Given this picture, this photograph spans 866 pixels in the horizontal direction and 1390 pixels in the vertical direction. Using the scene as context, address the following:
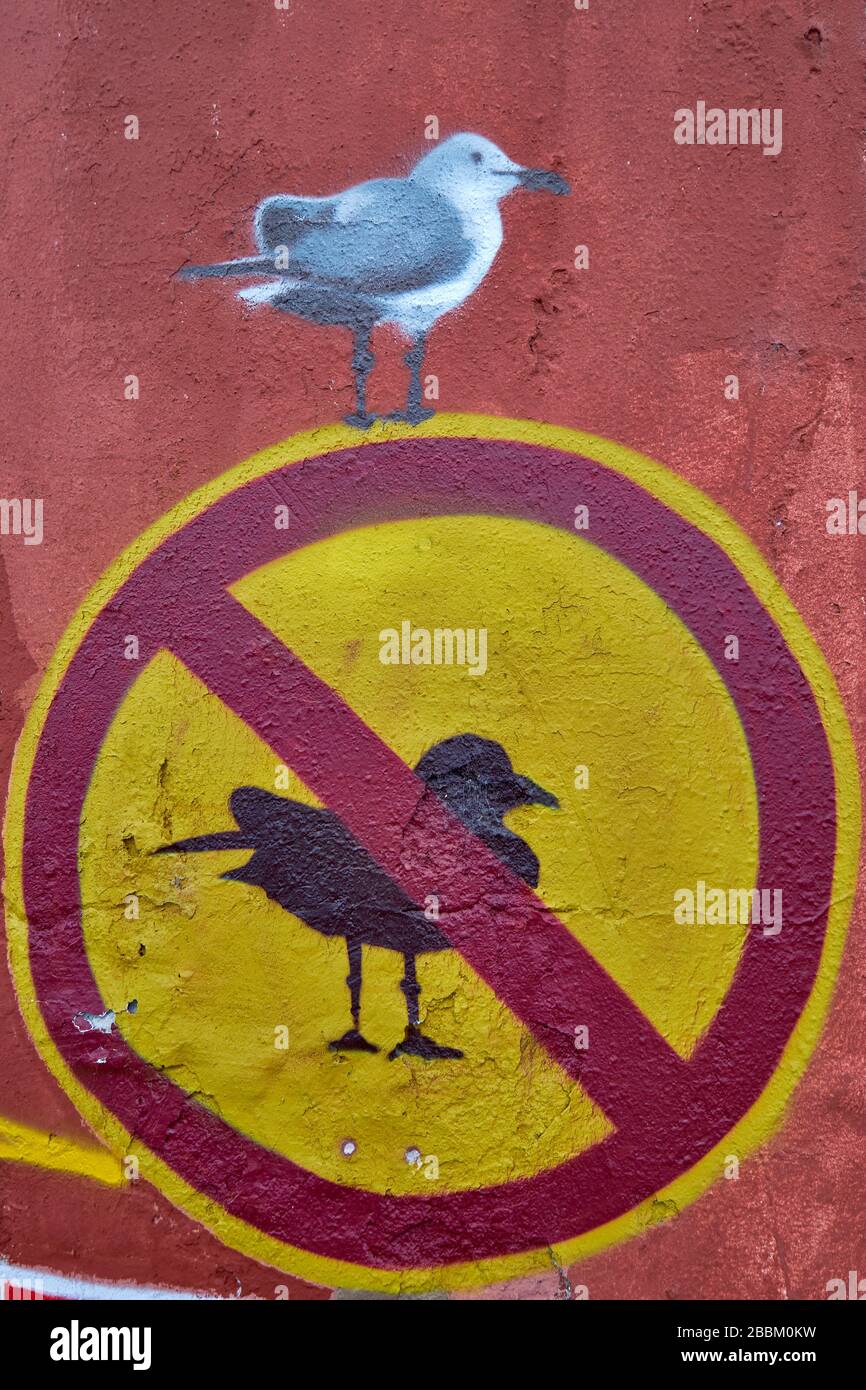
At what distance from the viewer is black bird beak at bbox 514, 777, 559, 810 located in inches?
139

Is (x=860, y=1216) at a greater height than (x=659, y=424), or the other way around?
(x=659, y=424)

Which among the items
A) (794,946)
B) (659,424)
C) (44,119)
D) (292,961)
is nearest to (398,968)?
(292,961)

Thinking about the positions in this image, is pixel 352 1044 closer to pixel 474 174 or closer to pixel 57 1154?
pixel 57 1154

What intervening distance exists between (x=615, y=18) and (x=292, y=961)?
3.96 m

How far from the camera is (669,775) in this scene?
3541 millimetres

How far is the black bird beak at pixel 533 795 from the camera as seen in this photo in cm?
353

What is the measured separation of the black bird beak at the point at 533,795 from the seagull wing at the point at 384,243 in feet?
6.69

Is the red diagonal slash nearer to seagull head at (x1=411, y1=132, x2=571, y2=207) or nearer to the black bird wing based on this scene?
the black bird wing

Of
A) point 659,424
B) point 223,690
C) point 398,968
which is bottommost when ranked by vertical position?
point 398,968

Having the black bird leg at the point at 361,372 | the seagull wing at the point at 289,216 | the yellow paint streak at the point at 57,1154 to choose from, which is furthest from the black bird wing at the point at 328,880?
the seagull wing at the point at 289,216

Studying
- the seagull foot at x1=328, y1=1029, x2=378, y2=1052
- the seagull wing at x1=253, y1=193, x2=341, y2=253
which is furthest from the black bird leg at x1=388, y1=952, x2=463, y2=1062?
the seagull wing at x1=253, y1=193, x2=341, y2=253

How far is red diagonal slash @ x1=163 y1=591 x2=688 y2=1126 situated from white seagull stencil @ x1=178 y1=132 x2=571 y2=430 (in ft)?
3.81

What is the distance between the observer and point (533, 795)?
3.53 metres

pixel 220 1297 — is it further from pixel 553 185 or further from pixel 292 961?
pixel 553 185
